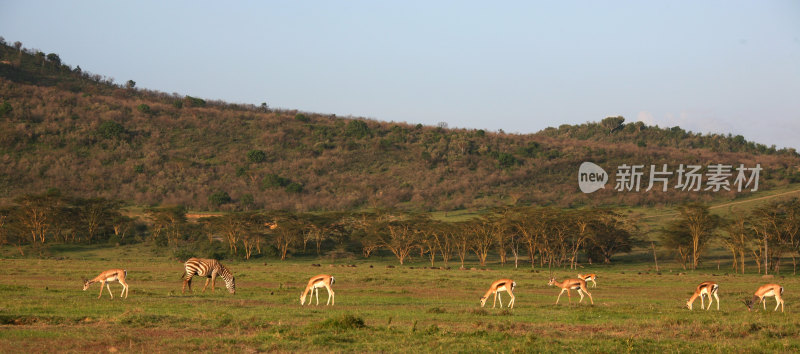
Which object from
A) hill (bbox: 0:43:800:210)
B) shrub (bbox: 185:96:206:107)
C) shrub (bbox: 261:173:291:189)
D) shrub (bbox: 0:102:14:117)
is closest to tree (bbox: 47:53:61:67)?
hill (bbox: 0:43:800:210)

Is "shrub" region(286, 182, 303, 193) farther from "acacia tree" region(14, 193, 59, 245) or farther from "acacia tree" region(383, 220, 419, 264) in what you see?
"acacia tree" region(14, 193, 59, 245)

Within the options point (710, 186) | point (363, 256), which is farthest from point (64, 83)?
point (710, 186)

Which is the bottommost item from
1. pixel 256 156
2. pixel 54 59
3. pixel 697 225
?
pixel 697 225

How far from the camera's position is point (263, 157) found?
105750 millimetres

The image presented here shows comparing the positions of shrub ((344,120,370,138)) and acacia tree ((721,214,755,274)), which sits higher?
shrub ((344,120,370,138))

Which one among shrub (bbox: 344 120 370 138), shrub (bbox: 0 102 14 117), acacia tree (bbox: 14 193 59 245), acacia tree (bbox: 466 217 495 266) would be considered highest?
shrub (bbox: 344 120 370 138)

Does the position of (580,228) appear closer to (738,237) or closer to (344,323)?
(738,237)

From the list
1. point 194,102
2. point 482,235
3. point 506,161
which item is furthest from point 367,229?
point 194,102

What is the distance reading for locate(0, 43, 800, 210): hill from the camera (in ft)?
300

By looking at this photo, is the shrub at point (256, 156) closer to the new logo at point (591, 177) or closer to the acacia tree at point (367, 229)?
the acacia tree at point (367, 229)

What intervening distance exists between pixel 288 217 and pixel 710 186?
68529mm

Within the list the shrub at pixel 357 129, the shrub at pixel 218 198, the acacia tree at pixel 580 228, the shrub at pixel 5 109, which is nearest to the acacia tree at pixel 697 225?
the acacia tree at pixel 580 228

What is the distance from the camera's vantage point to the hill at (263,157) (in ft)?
300

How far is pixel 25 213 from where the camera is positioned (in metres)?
56.4
